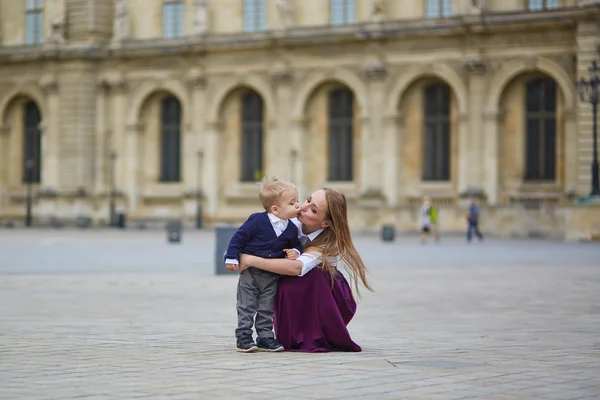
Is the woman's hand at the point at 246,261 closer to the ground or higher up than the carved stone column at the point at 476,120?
closer to the ground

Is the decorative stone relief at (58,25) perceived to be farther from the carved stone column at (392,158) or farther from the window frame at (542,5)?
the window frame at (542,5)

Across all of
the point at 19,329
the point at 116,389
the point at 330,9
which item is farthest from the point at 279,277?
the point at 330,9

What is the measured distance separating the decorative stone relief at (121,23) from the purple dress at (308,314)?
53.3 metres

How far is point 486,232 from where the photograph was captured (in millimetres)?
51688

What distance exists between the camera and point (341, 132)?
2395 inches

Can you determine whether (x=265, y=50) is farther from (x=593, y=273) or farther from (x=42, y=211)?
(x=593, y=273)

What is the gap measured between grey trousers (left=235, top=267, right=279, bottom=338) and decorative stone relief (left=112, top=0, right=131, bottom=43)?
175 feet

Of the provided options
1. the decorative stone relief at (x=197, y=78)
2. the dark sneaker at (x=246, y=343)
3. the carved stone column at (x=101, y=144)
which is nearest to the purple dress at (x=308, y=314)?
the dark sneaker at (x=246, y=343)

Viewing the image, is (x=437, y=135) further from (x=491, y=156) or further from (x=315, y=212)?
(x=315, y=212)

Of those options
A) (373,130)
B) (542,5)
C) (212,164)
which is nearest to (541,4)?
(542,5)

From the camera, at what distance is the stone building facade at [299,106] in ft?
179

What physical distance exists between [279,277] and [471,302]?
26.4ft

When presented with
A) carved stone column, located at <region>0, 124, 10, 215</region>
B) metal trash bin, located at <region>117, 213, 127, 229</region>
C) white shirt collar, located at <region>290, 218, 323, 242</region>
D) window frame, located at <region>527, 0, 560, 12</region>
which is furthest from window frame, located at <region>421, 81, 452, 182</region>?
white shirt collar, located at <region>290, 218, 323, 242</region>

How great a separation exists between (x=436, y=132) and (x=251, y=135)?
9.30 metres
